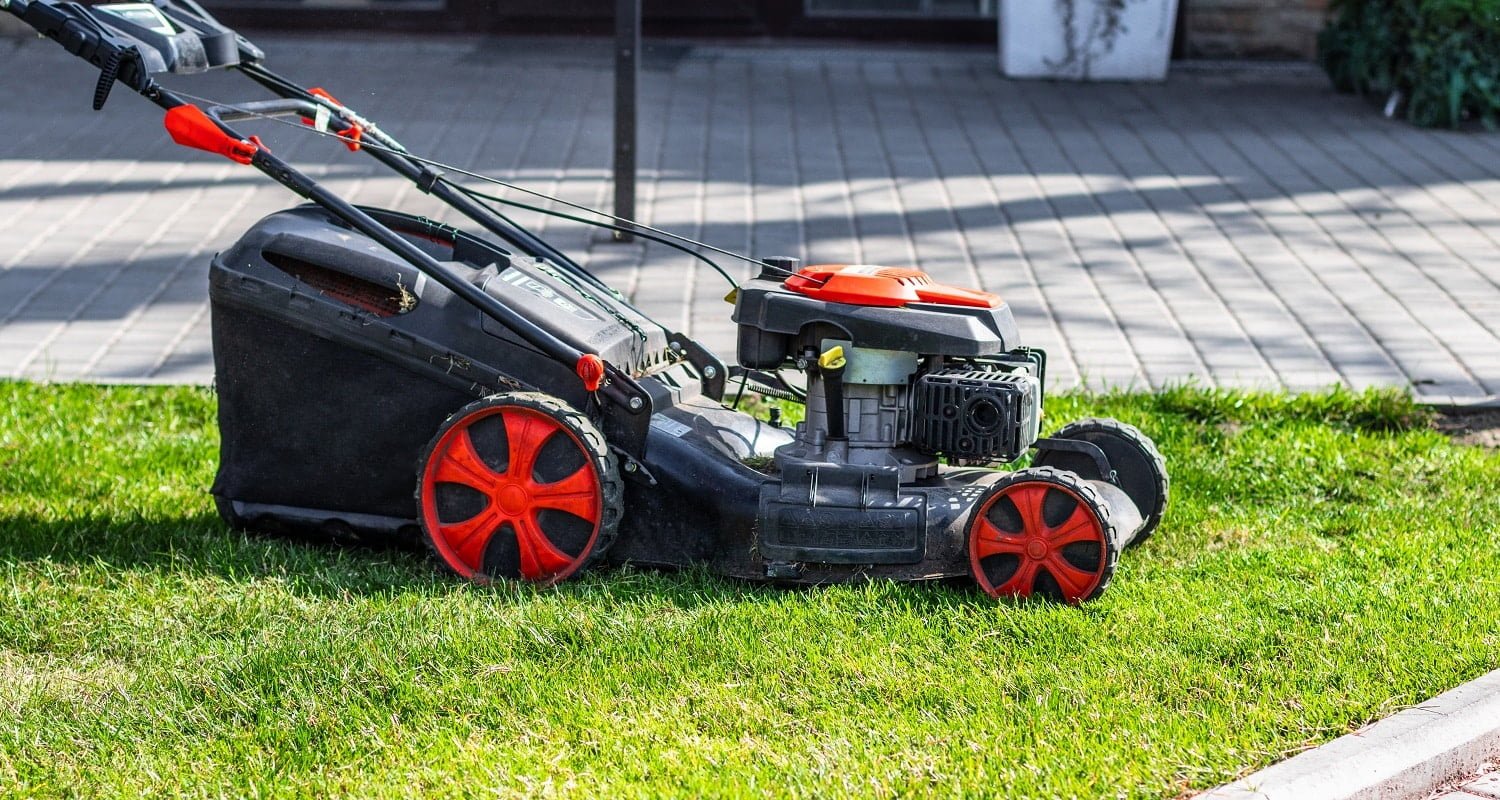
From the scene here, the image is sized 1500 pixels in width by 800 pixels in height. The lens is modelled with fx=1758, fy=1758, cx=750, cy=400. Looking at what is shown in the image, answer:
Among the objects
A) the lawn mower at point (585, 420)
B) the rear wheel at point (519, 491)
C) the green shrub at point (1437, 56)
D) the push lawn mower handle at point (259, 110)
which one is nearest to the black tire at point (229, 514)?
the lawn mower at point (585, 420)

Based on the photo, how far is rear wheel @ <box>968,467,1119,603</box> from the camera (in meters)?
3.77

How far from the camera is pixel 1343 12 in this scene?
11703 mm

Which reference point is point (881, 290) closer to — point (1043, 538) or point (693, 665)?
point (1043, 538)

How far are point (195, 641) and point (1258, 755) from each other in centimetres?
215

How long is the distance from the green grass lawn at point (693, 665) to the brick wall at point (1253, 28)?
8.69m

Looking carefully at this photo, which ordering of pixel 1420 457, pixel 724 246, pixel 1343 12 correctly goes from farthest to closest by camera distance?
pixel 1343 12, pixel 724 246, pixel 1420 457

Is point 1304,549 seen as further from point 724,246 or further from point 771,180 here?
point 771,180

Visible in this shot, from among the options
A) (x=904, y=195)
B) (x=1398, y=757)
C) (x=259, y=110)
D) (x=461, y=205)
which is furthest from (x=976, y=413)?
(x=904, y=195)

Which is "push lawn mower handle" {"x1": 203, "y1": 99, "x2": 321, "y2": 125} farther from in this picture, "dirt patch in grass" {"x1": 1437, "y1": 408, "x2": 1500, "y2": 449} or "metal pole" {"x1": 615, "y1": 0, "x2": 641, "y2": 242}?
"dirt patch in grass" {"x1": 1437, "y1": 408, "x2": 1500, "y2": 449}

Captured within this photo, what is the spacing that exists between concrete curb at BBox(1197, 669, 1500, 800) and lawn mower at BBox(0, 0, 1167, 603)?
2.36 ft

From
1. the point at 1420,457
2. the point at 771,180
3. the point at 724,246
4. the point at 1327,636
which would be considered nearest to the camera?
the point at 1327,636

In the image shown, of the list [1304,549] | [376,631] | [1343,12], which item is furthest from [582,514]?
[1343,12]

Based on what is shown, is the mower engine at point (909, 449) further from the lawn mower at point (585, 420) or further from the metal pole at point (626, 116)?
the metal pole at point (626, 116)

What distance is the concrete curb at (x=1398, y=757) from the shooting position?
305cm
